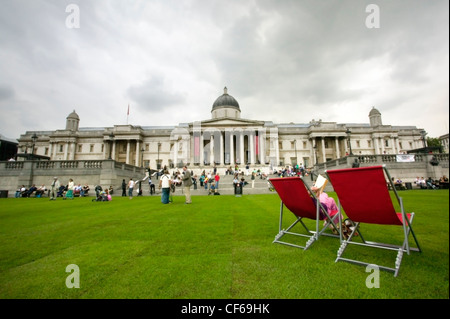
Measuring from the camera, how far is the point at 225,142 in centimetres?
5253

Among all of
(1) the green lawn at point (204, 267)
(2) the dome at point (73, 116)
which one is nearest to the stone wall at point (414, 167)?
(1) the green lawn at point (204, 267)

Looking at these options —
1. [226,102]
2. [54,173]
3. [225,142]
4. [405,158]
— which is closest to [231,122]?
[225,142]

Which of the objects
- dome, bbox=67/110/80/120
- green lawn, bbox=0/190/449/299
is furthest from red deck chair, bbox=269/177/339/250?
dome, bbox=67/110/80/120

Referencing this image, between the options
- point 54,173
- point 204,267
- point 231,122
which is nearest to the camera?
point 204,267

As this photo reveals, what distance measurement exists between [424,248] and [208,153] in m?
52.1

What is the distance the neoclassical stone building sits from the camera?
176ft

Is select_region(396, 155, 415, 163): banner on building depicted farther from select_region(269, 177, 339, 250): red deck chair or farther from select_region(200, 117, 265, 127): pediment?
select_region(200, 117, 265, 127): pediment

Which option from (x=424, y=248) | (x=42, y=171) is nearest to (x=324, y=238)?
(x=424, y=248)

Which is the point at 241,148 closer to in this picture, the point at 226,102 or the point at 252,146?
the point at 252,146

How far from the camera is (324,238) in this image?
4477mm

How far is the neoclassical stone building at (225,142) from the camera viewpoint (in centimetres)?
5372

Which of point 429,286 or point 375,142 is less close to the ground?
point 375,142

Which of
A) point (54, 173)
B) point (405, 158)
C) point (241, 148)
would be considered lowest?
point (54, 173)
